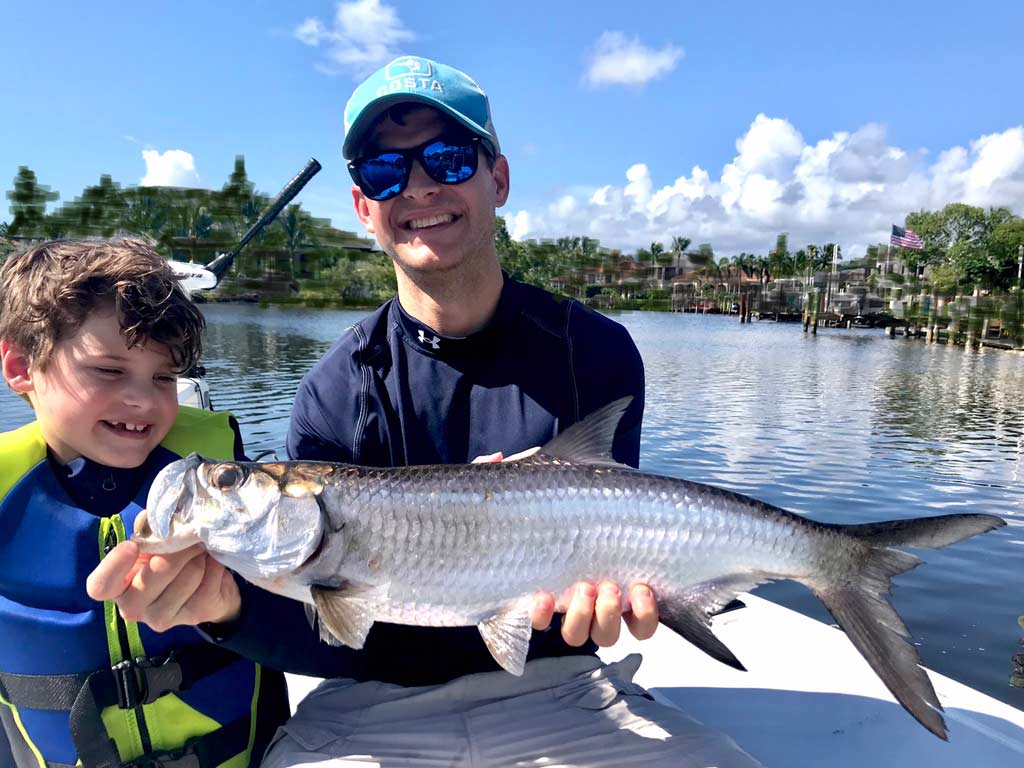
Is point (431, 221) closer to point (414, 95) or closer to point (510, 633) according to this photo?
point (414, 95)

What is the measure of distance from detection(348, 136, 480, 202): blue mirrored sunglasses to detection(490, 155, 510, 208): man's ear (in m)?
0.47

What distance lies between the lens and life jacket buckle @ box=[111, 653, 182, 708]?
245 centimetres

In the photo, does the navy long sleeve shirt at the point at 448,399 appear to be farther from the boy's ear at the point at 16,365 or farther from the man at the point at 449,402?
the boy's ear at the point at 16,365

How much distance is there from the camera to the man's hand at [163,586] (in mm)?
2002

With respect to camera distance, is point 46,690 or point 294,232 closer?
point 46,690

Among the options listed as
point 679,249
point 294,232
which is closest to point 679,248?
point 679,249

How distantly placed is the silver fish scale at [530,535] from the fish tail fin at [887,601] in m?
0.20


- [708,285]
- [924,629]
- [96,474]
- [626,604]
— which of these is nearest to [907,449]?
[924,629]

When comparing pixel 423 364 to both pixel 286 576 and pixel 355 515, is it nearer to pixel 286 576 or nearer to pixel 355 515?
pixel 355 515

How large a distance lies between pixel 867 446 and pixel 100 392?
18.3 meters

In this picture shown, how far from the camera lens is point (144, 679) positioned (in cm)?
248

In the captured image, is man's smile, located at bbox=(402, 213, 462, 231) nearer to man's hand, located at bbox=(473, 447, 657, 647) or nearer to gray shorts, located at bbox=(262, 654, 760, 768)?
man's hand, located at bbox=(473, 447, 657, 647)

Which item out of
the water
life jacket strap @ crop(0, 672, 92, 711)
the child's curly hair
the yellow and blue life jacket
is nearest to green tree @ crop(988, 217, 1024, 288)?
the water

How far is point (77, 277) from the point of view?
2564mm
